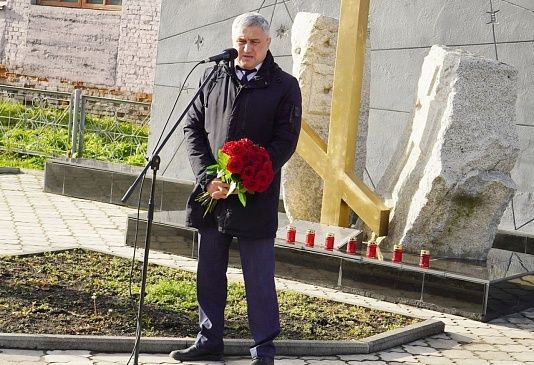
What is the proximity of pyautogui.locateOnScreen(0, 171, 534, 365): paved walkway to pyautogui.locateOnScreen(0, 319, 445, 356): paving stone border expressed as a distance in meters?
0.05

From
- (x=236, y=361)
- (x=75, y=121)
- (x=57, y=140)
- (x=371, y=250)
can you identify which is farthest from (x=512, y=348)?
(x=57, y=140)

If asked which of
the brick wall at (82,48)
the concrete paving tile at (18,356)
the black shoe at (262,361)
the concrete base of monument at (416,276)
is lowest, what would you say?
the concrete paving tile at (18,356)

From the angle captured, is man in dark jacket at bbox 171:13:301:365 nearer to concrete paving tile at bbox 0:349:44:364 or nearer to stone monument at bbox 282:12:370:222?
concrete paving tile at bbox 0:349:44:364

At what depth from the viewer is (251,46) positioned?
5191mm

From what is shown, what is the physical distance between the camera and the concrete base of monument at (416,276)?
7168 mm

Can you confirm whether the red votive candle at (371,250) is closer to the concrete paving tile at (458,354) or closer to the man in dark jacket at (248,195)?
the concrete paving tile at (458,354)

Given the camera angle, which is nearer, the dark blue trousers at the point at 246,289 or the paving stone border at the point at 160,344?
the dark blue trousers at the point at 246,289

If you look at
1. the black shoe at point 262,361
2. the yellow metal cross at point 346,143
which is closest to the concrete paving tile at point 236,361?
the black shoe at point 262,361

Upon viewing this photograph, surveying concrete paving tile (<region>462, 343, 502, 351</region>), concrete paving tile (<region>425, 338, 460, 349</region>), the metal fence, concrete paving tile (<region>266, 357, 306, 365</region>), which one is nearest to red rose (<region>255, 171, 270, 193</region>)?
concrete paving tile (<region>266, 357, 306, 365</region>)

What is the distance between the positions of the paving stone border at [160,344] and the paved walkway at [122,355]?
5cm

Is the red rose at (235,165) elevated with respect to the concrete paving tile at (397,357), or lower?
elevated

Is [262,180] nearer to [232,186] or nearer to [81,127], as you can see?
[232,186]

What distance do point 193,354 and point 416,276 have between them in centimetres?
231

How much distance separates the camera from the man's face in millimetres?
5141
